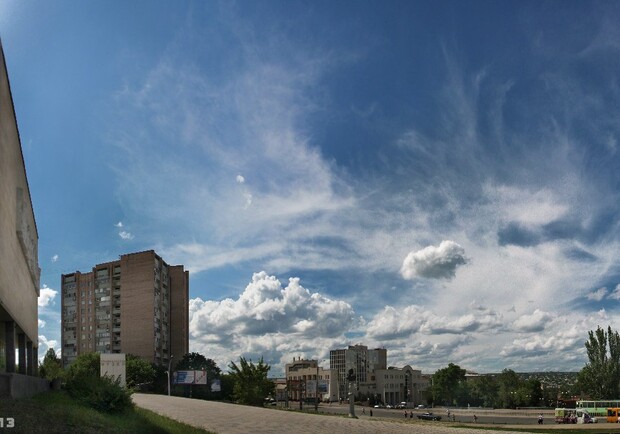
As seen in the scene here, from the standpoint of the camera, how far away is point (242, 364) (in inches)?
2330

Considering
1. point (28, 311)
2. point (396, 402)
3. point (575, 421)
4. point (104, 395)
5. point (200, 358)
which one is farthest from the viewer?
point (396, 402)

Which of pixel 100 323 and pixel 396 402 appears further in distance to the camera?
pixel 396 402

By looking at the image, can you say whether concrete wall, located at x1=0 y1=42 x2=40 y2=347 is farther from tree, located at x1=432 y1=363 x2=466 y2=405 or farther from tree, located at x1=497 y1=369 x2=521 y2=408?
tree, located at x1=432 y1=363 x2=466 y2=405

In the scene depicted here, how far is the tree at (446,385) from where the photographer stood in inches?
4875

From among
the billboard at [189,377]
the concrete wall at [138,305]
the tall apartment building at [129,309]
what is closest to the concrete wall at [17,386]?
the billboard at [189,377]

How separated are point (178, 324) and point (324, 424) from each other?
91650mm

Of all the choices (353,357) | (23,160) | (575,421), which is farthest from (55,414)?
(353,357)

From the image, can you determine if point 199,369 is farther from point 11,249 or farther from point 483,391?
point 11,249

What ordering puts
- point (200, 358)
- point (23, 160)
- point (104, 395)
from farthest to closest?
point (200, 358)
point (23, 160)
point (104, 395)

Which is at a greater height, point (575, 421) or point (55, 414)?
point (55, 414)

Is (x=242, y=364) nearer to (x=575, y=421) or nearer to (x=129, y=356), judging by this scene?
(x=575, y=421)

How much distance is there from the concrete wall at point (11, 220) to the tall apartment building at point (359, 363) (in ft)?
357

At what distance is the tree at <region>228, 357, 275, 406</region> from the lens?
57500mm

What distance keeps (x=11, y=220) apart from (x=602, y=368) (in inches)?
3283
